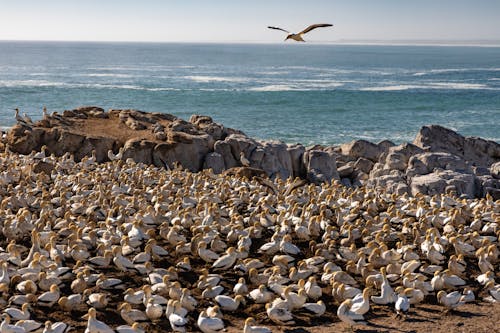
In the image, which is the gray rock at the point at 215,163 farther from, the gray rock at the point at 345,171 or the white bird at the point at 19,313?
the white bird at the point at 19,313

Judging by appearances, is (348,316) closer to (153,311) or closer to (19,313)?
(153,311)

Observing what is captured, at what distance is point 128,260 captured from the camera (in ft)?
47.6

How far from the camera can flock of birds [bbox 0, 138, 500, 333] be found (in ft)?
41.4

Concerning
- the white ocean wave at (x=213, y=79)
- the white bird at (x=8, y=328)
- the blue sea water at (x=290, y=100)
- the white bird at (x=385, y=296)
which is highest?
the white ocean wave at (x=213, y=79)

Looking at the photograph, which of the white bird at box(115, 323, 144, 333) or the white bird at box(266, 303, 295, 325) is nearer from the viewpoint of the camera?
the white bird at box(115, 323, 144, 333)

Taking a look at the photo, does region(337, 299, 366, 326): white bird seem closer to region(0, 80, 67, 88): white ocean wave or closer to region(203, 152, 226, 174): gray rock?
region(203, 152, 226, 174): gray rock

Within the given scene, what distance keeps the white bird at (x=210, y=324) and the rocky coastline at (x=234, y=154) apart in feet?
55.0

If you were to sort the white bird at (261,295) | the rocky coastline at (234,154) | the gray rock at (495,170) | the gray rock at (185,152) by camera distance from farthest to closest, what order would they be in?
the gray rock at (495,170) < the gray rock at (185,152) < the rocky coastline at (234,154) < the white bird at (261,295)

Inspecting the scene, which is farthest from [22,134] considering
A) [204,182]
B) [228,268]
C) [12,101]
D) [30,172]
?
[12,101]

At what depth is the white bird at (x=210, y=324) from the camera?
11.8 m

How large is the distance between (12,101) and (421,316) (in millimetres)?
66280

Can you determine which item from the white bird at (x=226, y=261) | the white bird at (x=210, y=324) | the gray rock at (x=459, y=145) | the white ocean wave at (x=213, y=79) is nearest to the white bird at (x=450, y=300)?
the white bird at (x=226, y=261)

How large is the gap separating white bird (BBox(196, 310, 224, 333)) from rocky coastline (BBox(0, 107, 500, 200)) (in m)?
16.8

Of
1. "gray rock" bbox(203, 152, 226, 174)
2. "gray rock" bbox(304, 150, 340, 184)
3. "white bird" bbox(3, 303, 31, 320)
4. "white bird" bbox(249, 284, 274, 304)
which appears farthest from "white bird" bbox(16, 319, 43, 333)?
"gray rock" bbox(304, 150, 340, 184)
